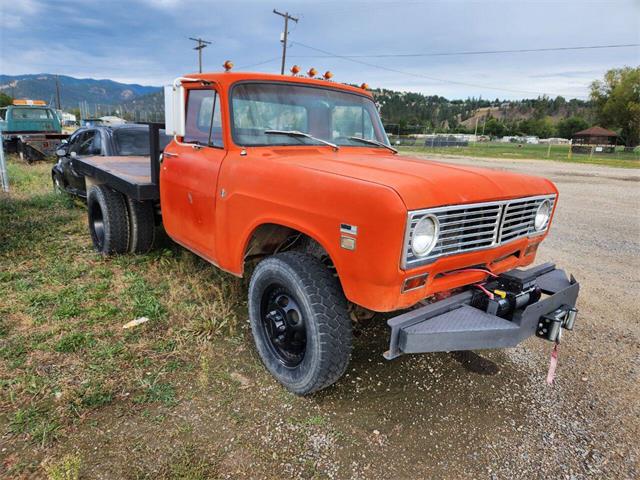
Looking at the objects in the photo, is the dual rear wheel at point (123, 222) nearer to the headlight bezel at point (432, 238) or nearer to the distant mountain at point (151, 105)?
the distant mountain at point (151, 105)

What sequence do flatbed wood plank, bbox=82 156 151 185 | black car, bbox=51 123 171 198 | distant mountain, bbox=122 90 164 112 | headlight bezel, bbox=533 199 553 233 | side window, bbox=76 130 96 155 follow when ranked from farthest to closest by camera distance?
side window, bbox=76 130 96 155 → black car, bbox=51 123 171 198 → distant mountain, bbox=122 90 164 112 → flatbed wood plank, bbox=82 156 151 185 → headlight bezel, bbox=533 199 553 233

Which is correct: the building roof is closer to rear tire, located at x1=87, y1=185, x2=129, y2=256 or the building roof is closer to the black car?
the black car

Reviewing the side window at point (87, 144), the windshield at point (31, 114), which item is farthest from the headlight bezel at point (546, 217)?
the windshield at point (31, 114)

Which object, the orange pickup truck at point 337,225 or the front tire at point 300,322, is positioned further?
the front tire at point 300,322

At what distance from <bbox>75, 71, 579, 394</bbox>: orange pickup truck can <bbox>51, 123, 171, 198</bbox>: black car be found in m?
3.57

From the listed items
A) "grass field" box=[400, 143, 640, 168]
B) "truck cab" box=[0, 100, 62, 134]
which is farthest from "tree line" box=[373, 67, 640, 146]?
"truck cab" box=[0, 100, 62, 134]

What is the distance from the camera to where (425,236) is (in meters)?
2.21

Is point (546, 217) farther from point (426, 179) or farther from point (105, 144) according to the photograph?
point (105, 144)

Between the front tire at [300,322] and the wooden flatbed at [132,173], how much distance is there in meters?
1.86

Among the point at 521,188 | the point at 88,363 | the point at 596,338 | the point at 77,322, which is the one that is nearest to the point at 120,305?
the point at 77,322

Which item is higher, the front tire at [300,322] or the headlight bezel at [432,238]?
the headlight bezel at [432,238]

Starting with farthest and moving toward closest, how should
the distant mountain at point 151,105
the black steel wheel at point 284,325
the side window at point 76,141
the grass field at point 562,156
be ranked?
the grass field at point 562,156 < the side window at point 76,141 < the distant mountain at point 151,105 < the black steel wheel at point 284,325

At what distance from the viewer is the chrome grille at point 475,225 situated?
7.22ft

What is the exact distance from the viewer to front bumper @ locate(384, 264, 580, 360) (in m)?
2.24
